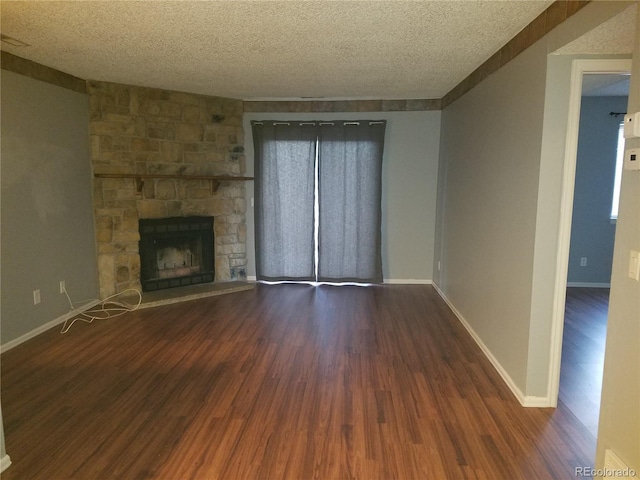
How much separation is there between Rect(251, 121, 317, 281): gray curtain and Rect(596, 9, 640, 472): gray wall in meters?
3.93

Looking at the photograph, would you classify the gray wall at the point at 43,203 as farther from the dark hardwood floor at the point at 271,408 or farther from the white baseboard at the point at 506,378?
the white baseboard at the point at 506,378

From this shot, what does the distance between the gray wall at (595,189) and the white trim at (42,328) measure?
5.73 metres

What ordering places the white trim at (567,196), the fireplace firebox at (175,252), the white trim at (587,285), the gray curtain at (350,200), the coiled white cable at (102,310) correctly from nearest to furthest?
the white trim at (567,196)
the coiled white cable at (102,310)
the fireplace firebox at (175,252)
the gray curtain at (350,200)
the white trim at (587,285)

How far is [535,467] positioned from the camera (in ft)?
6.47

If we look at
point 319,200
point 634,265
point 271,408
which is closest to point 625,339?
point 634,265

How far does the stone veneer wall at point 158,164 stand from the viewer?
431 cm

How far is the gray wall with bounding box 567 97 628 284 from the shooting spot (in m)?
4.96

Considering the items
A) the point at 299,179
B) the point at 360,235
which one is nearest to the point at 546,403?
the point at 360,235

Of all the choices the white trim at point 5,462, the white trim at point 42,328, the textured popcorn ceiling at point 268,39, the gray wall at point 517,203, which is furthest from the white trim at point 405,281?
the white trim at point 5,462

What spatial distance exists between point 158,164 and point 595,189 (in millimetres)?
5341

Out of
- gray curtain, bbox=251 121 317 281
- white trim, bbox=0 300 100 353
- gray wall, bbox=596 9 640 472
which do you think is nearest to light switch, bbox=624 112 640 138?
gray wall, bbox=596 9 640 472

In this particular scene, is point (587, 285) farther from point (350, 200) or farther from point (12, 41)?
point (12, 41)

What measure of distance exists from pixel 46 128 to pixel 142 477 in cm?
318

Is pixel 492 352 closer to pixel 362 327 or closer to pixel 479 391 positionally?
pixel 479 391
